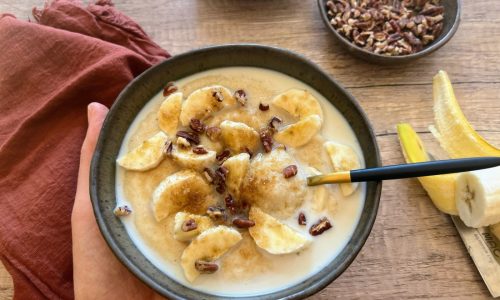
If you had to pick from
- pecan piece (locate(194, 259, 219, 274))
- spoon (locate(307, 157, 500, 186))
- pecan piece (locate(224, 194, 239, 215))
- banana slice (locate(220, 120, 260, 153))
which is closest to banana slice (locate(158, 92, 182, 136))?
banana slice (locate(220, 120, 260, 153))

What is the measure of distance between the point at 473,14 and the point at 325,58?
63 cm

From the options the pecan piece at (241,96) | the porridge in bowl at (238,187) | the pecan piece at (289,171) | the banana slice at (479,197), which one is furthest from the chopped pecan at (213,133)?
the banana slice at (479,197)

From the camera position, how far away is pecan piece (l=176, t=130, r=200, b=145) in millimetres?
1216

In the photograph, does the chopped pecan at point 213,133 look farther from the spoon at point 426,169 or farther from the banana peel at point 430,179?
the banana peel at point 430,179

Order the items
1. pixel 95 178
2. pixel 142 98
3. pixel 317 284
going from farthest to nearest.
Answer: pixel 142 98 → pixel 95 178 → pixel 317 284

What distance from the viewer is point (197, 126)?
123 centimetres

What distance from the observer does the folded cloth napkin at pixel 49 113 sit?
1203mm

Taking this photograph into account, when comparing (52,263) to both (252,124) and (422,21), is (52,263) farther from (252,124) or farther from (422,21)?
(422,21)

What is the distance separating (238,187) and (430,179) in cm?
56

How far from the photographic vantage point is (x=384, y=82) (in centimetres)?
157

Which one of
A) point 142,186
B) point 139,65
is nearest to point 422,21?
point 139,65

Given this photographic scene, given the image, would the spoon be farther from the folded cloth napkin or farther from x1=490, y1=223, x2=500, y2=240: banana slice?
the folded cloth napkin

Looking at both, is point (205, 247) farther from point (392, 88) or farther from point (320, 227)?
point (392, 88)

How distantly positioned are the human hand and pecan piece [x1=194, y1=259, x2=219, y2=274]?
0.19m
